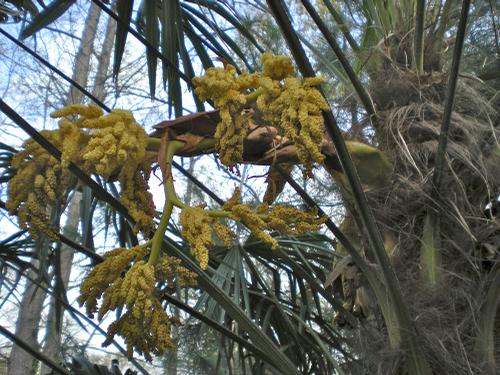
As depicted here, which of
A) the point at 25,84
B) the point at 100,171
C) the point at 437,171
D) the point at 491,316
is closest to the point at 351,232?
the point at 437,171

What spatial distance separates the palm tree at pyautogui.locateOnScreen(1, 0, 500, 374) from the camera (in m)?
2.26

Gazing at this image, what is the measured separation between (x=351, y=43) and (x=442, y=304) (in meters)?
1.16

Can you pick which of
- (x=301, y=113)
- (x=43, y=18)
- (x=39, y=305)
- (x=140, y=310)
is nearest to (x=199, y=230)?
(x=140, y=310)

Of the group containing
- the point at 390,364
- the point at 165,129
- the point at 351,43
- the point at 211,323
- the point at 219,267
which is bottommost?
the point at 390,364

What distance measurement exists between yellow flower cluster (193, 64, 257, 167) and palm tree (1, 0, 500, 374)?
0.56 ft

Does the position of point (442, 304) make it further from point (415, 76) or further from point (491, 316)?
point (415, 76)

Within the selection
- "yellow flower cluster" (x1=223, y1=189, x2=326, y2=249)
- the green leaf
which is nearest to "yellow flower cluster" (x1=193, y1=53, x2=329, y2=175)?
"yellow flower cluster" (x1=223, y1=189, x2=326, y2=249)

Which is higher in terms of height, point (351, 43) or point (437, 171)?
point (351, 43)

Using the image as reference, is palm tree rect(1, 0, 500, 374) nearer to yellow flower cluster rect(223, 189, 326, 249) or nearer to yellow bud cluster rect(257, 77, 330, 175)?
yellow bud cluster rect(257, 77, 330, 175)

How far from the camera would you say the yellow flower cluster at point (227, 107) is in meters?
1.93

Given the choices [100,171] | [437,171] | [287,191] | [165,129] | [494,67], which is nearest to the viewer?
[100,171]

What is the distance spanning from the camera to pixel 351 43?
3.12m

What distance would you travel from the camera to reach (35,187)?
1.89 meters

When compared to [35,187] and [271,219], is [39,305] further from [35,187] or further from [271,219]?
[271,219]
